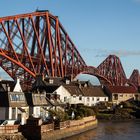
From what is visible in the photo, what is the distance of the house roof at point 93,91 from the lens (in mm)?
127050

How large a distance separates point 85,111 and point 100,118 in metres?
22.0

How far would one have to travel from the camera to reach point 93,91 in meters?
132

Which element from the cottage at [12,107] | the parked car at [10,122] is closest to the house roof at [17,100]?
the cottage at [12,107]

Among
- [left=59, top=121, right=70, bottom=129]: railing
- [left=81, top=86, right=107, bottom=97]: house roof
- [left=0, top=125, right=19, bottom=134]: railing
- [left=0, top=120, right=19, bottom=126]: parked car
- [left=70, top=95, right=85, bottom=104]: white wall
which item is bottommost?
[left=0, top=125, right=19, bottom=134]: railing

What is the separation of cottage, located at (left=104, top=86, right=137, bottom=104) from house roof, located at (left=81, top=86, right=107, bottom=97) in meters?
3.84

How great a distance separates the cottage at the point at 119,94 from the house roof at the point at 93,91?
384 centimetres

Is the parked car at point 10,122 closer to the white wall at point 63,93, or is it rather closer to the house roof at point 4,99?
the house roof at point 4,99

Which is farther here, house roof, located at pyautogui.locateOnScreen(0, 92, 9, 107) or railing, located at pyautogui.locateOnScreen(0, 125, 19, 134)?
house roof, located at pyautogui.locateOnScreen(0, 92, 9, 107)

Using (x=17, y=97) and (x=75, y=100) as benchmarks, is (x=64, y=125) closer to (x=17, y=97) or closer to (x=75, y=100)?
(x=17, y=97)

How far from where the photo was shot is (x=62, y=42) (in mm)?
163625

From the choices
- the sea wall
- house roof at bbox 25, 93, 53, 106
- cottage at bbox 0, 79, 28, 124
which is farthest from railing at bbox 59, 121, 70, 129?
house roof at bbox 25, 93, 53, 106

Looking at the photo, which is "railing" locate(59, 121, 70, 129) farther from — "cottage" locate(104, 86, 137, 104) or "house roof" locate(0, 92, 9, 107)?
"cottage" locate(104, 86, 137, 104)

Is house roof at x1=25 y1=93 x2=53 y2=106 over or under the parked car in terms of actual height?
over

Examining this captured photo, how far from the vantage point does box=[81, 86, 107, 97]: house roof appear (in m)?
127
